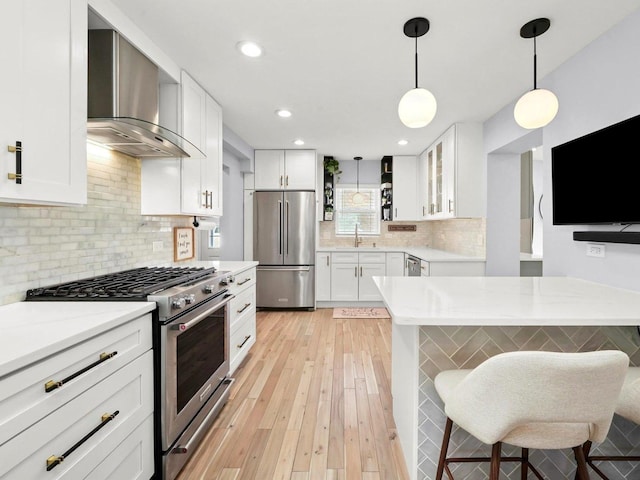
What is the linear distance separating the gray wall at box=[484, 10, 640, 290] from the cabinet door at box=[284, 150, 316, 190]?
2658 millimetres

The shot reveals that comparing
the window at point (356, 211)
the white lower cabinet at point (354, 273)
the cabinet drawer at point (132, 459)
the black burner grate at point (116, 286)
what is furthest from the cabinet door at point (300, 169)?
the cabinet drawer at point (132, 459)

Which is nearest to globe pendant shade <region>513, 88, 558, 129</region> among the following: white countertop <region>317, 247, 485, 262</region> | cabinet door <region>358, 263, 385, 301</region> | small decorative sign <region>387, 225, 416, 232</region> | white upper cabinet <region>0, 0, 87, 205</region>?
white countertop <region>317, 247, 485, 262</region>

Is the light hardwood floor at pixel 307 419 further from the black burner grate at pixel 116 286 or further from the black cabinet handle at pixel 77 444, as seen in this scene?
the black burner grate at pixel 116 286

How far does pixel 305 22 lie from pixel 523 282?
81.1 inches

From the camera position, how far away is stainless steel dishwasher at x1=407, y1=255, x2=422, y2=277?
14.0 ft

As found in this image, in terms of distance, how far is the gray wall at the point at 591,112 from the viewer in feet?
6.16

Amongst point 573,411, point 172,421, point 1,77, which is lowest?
point 172,421

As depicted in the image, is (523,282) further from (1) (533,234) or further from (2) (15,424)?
(1) (533,234)

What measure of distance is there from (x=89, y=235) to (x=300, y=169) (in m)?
3.39

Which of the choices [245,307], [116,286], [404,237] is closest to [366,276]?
[404,237]

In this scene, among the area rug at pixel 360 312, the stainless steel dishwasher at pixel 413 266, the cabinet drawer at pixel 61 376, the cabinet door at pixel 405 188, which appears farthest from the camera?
the cabinet door at pixel 405 188

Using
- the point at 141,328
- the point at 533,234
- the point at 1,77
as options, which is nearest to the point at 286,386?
the point at 141,328

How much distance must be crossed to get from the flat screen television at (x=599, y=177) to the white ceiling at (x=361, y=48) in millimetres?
656

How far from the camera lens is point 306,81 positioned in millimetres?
2691
